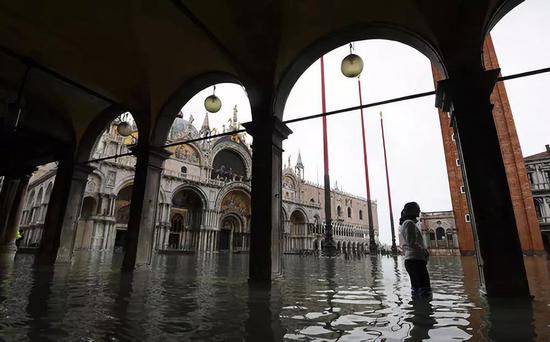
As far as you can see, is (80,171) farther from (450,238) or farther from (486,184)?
(450,238)

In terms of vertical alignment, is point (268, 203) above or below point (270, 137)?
below

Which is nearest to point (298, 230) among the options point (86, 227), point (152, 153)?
point (86, 227)

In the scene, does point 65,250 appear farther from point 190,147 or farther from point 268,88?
point 190,147

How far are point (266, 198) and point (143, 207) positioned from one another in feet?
10.9

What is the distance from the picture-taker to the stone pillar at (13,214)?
11219mm

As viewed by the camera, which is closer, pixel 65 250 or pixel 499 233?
pixel 499 233

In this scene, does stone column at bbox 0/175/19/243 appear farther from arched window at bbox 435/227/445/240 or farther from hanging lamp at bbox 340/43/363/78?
arched window at bbox 435/227/445/240

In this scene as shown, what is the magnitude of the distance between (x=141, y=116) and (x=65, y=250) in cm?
473

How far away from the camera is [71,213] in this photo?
8539 millimetres

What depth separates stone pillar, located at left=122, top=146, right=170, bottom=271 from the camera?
6598 mm

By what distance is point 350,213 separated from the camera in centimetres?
5925

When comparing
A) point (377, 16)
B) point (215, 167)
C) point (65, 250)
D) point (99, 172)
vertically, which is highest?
point (215, 167)

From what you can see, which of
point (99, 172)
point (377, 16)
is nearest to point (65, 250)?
point (377, 16)

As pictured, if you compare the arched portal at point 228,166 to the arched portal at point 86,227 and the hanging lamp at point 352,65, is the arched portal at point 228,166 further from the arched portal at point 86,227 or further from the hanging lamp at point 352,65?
the hanging lamp at point 352,65
